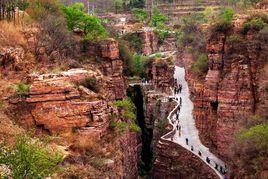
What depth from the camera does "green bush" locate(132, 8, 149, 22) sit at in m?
92.2

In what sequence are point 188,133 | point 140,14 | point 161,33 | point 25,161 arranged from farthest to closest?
1. point 140,14
2. point 161,33
3. point 188,133
4. point 25,161

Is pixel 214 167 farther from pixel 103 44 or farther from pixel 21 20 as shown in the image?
pixel 21 20

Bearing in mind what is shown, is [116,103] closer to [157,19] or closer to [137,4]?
[157,19]

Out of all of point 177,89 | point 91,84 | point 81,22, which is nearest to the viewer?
point 91,84

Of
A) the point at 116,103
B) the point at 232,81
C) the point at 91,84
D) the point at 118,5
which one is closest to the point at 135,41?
the point at 118,5

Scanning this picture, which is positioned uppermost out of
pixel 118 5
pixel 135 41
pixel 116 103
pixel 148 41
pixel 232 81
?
pixel 118 5

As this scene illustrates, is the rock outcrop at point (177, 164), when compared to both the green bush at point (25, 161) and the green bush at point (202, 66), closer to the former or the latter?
the green bush at point (202, 66)

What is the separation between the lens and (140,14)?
94188 mm

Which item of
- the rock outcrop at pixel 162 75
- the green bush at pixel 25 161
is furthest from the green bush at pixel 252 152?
the rock outcrop at pixel 162 75

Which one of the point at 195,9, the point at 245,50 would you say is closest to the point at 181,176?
the point at 245,50

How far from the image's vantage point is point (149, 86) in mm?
56750

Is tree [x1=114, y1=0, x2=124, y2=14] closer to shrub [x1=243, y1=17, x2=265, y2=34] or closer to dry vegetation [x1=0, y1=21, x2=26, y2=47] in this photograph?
shrub [x1=243, y1=17, x2=265, y2=34]

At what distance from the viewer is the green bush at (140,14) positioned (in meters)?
92.2

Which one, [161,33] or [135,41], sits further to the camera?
[161,33]
